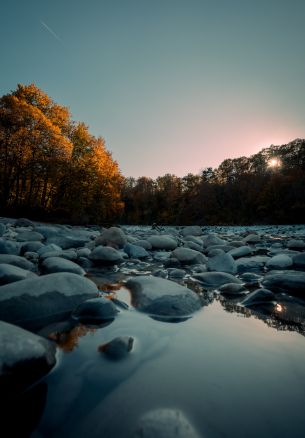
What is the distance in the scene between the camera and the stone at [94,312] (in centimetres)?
199

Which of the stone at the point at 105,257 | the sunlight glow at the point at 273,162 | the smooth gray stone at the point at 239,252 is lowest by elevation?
the stone at the point at 105,257

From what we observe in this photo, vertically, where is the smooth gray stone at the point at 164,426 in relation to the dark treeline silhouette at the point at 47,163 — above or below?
below

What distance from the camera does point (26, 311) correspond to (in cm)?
192

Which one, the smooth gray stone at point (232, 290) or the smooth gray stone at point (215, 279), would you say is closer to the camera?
the smooth gray stone at point (232, 290)

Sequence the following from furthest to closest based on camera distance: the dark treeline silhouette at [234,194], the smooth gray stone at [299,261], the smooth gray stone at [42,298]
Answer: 1. the dark treeline silhouette at [234,194]
2. the smooth gray stone at [299,261]
3. the smooth gray stone at [42,298]

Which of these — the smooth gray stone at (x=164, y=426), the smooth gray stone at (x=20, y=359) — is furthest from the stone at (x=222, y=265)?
the smooth gray stone at (x=164, y=426)

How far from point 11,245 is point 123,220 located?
144ft

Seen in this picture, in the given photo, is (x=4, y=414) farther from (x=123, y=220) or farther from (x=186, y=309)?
(x=123, y=220)

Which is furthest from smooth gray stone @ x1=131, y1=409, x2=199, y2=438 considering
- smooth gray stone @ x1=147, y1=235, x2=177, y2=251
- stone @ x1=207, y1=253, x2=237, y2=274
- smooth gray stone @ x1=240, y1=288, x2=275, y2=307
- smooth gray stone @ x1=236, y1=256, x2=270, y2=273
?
smooth gray stone @ x1=147, y1=235, x2=177, y2=251

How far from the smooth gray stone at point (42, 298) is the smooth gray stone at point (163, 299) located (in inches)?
16.3

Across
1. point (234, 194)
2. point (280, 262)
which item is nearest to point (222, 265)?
point (280, 262)

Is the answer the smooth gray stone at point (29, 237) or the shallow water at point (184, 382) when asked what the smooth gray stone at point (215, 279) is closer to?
the shallow water at point (184, 382)

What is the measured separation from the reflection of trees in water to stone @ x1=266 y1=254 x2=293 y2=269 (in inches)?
59.2

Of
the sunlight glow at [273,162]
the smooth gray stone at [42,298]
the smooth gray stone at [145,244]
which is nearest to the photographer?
the smooth gray stone at [42,298]
